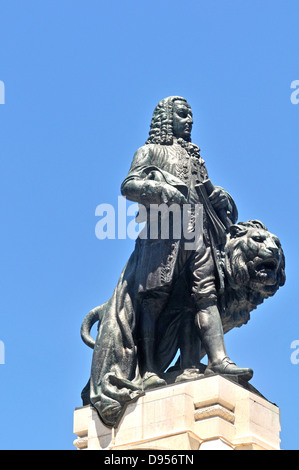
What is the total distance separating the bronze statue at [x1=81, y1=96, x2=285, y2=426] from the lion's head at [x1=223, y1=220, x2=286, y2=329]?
0.01 m

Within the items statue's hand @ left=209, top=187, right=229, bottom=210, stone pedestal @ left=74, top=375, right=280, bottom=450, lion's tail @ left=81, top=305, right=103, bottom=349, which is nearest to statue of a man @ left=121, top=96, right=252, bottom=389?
statue's hand @ left=209, top=187, right=229, bottom=210

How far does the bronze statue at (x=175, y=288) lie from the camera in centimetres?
1944

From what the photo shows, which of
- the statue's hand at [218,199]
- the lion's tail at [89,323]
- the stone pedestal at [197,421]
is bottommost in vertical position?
the stone pedestal at [197,421]

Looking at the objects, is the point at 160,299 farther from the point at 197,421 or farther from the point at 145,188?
the point at 197,421

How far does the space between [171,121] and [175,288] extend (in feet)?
8.41

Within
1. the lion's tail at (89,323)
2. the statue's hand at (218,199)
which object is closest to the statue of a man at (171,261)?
the statue's hand at (218,199)

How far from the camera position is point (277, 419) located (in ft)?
63.2

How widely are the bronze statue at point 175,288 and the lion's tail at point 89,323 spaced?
21 mm

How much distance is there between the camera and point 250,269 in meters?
19.7

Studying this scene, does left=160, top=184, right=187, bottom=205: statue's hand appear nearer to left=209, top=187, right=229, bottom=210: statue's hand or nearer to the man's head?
left=209, top=187, right=229, bottom=210: statue's hand

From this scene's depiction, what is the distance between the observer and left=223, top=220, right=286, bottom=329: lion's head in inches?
773

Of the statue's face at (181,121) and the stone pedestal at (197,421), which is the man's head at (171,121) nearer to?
the statue's face at (181,121)

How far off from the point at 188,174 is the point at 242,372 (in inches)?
123
